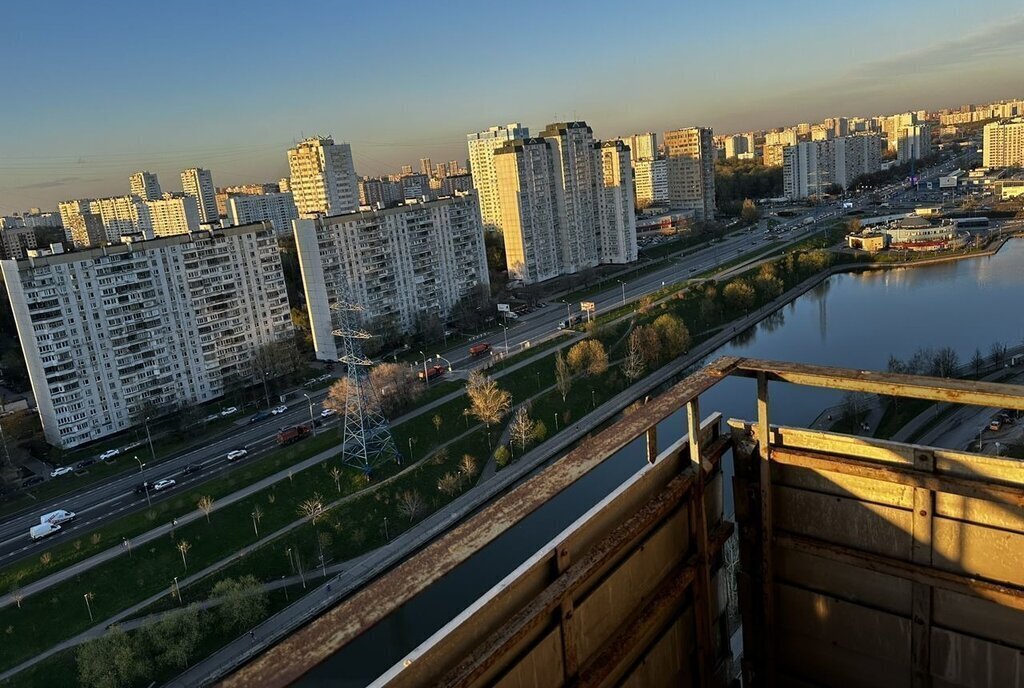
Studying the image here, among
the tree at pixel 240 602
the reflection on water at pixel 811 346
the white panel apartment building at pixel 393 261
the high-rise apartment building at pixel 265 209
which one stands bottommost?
the reflection on water at pixel 811 346

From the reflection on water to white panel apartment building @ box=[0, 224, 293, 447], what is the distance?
5.26 m

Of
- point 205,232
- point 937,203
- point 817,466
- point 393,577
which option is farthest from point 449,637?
point 937,203

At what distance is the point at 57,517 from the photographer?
6250mm

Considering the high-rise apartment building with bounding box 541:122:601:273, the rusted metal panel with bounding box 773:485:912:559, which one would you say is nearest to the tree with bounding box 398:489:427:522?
the rusted metal panel with bounding box 773:485:912:559

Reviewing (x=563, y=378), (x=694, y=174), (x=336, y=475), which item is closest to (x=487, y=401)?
(x=563, y=378)

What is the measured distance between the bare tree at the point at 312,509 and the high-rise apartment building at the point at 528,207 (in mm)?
8760

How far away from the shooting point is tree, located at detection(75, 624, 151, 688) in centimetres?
442

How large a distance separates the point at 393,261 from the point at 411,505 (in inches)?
236

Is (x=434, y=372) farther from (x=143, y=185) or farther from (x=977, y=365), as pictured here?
(x=143, y=185)

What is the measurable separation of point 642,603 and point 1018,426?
6.95 meters

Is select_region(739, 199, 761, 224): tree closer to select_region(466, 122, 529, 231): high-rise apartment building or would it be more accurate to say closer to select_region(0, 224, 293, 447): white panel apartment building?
select_region(466, 122, 529, 231): high-rise apartment building

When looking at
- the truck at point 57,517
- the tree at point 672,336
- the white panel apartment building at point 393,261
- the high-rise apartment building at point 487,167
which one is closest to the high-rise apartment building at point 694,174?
the high-rise apartment building at point 487,167

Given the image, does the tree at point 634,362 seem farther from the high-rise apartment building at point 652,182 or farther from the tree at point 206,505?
the high-rise apartment building at point 652,182

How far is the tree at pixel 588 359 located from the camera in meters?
8.89
